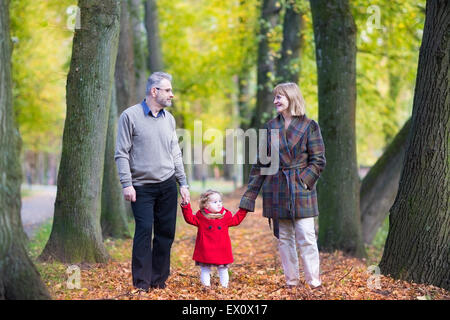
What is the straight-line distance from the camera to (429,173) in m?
6.55

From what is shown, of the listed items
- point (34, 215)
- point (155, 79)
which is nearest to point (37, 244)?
point (155, 79)

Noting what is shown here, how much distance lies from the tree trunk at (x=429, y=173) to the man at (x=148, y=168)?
267 cm

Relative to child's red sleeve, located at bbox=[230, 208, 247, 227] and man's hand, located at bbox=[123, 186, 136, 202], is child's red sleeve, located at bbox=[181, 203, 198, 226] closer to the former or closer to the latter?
child's red sleeve, located at bbox=[230, 208, 247, 227]

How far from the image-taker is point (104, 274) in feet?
23.9

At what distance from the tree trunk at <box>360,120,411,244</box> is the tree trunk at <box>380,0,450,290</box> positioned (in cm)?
520

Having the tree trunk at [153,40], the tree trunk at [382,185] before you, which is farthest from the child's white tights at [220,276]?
the tree trunk at [153,40]

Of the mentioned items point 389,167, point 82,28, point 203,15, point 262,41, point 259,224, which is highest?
point 203,15

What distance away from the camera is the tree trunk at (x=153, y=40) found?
16.3 meters

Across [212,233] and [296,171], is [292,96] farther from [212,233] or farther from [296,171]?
[212,233]

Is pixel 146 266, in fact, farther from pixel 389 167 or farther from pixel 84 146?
pixel 389 167

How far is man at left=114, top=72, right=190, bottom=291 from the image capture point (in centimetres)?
591

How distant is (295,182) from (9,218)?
2907 mm
